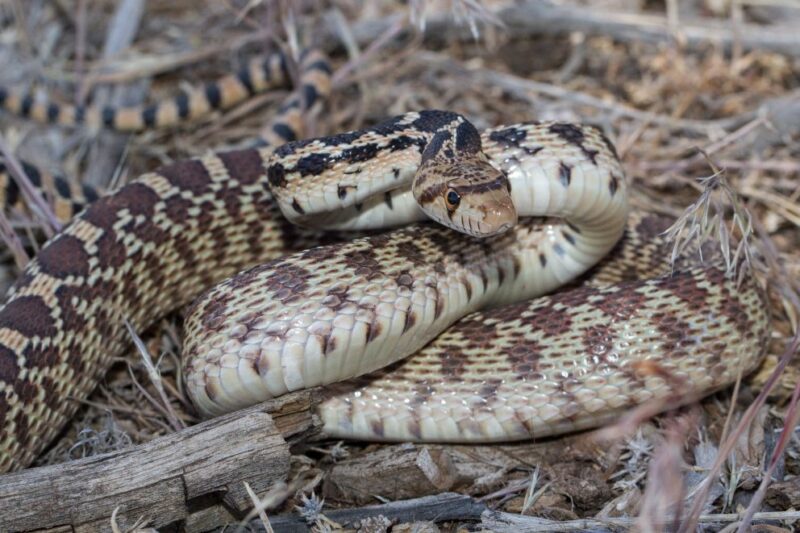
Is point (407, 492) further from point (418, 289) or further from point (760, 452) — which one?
point (760, 452)

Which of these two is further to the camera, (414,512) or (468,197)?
(468,197)

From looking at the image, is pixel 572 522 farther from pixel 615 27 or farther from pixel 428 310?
pixel 615 27

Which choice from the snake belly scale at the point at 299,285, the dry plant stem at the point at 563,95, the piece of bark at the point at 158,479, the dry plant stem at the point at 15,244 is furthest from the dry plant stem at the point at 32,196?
the dry plant stem at the point at 563,95

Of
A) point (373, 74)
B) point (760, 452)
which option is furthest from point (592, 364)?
point (373, 74)

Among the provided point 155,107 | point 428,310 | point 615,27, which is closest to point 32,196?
point 155,107

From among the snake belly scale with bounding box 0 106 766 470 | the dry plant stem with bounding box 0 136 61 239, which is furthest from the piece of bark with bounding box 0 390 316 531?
the dry plant stem with bounding box 0 136 61 239

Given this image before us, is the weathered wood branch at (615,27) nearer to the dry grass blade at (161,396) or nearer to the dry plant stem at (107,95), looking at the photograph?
the dry plant stem at (107,95)
